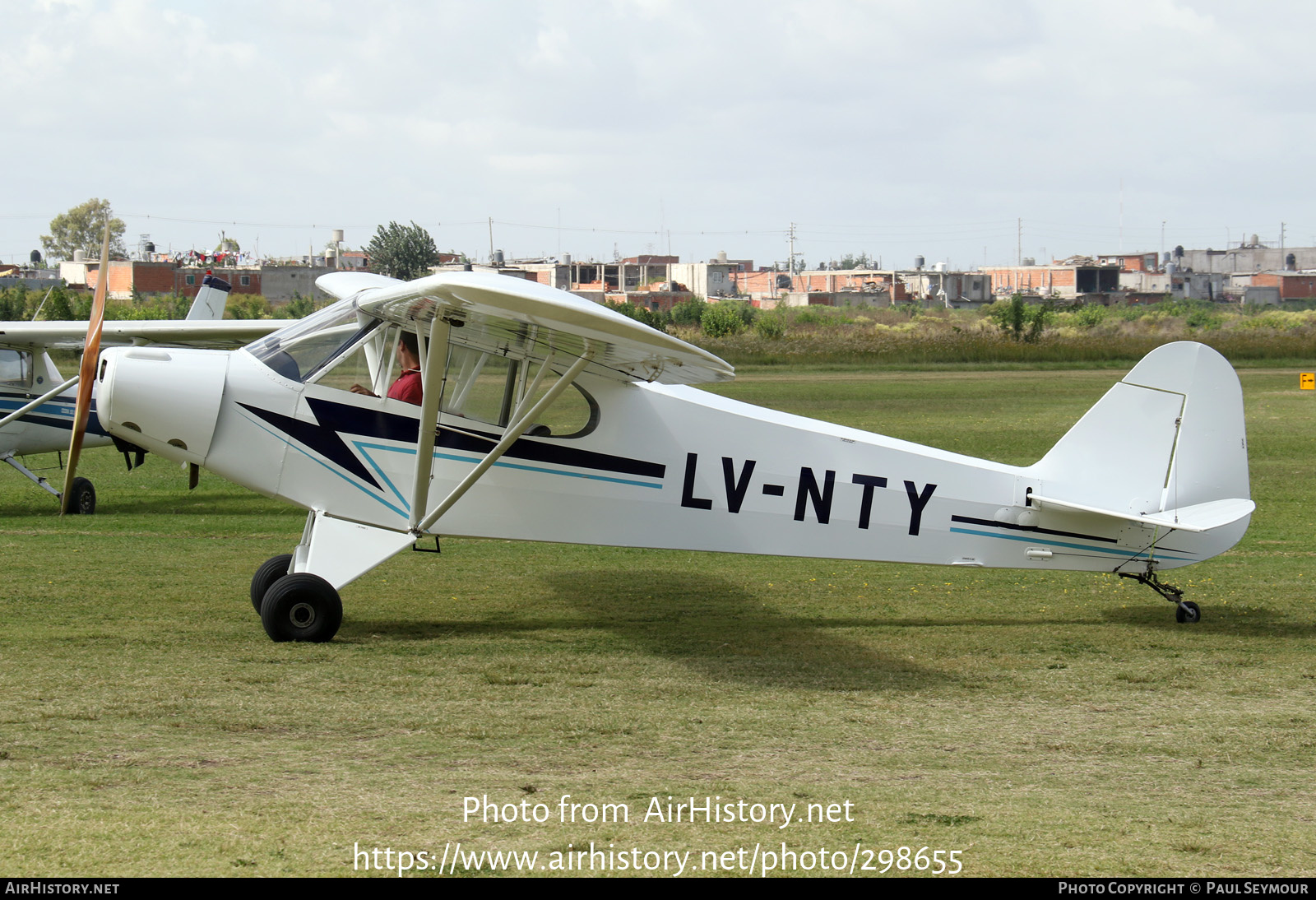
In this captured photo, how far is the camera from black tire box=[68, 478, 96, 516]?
49.7ft

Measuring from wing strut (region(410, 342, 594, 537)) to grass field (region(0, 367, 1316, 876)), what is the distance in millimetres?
939

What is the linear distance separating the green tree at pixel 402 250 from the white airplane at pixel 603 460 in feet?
200

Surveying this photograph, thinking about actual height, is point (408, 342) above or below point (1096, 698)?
above

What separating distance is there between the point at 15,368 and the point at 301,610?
11.0 m

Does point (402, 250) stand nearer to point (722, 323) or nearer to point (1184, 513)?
point (722, 323)

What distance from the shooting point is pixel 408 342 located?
8.16 m

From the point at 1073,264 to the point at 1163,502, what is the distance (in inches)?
5755

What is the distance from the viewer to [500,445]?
7.84m

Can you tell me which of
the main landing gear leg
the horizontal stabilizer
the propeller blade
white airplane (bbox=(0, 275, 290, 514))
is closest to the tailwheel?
the main landing gear leg

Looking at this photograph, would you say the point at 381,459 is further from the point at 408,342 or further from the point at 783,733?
the point at 783,733

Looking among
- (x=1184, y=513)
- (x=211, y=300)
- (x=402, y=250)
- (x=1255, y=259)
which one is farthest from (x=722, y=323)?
(x=1255, y=259)

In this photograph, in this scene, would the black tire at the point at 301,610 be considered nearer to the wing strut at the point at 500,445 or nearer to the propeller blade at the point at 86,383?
the wing strut at the point at 500,445

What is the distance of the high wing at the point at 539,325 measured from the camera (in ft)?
21.0

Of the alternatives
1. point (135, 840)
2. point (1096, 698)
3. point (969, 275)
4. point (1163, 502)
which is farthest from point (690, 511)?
point (969, 275)
